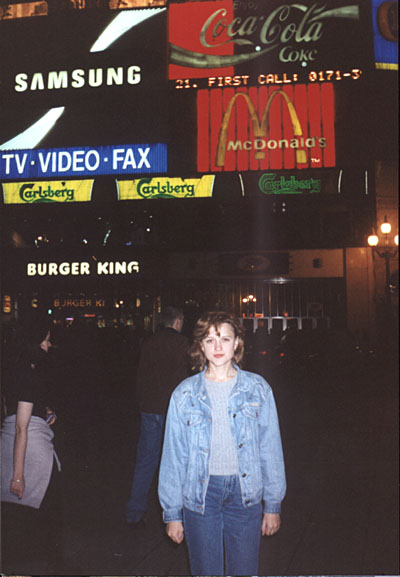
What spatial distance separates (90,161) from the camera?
26.7 ft

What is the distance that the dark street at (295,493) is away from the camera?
4371mm

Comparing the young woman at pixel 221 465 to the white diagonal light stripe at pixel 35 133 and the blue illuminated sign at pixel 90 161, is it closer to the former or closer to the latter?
the blue illuminated sign at pixel 90 161

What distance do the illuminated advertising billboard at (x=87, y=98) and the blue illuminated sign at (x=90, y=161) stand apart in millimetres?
16

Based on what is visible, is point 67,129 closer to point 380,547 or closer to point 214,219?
point 380,547

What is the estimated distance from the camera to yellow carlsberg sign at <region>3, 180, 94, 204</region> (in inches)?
354

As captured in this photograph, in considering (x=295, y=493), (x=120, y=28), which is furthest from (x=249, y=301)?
(x=295, y=493)

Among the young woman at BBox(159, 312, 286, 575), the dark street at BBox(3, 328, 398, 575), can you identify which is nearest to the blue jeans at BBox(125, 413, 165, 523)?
the dark street at BBox(3, 328, 398, 575)

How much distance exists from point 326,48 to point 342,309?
18758 millimetres

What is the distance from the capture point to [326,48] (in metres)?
7.86

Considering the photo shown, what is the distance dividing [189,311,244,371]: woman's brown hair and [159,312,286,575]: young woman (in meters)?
0.03

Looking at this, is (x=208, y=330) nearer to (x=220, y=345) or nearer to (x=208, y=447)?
(x=220, y=345)

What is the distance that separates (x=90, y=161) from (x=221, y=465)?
20.7ft

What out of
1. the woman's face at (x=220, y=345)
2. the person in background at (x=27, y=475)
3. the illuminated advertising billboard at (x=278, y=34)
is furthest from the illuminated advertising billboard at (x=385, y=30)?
the person in background at (x=27, y=475)

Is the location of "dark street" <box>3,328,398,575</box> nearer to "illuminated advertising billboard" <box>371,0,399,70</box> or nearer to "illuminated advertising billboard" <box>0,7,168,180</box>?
"illuminated advertising billboard" <box>0,7,168,180</box>
